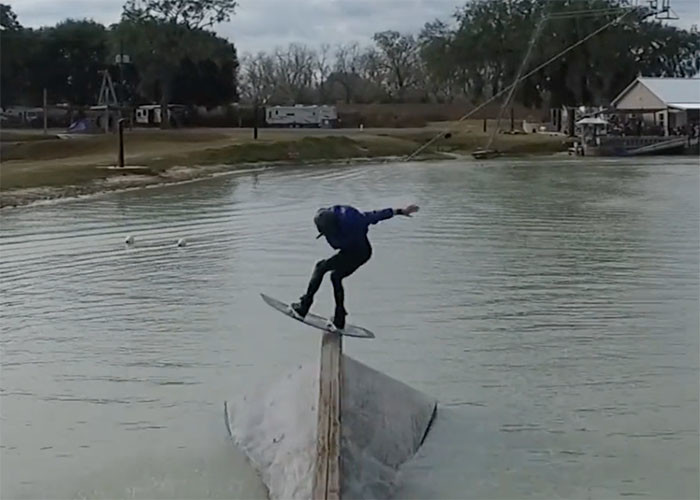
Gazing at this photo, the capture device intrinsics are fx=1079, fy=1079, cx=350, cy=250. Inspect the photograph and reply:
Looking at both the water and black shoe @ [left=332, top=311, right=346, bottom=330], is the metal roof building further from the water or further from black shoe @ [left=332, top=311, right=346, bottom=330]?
black shoe @ [left=332, top=311, right=346, bottom=330]

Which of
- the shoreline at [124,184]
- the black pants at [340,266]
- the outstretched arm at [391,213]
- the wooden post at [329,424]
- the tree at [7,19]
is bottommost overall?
the wooden post at [329,424]

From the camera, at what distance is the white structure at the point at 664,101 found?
193ft

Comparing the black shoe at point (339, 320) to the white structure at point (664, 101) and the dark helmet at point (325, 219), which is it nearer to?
the dark helmet at point (325, 219)

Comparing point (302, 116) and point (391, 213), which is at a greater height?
point (302, 116)

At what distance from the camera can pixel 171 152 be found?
43406 mm

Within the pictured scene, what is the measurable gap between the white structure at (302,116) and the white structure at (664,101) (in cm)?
1880

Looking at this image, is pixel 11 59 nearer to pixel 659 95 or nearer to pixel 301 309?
pixel 659 95

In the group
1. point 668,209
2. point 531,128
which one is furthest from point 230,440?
point 531,128

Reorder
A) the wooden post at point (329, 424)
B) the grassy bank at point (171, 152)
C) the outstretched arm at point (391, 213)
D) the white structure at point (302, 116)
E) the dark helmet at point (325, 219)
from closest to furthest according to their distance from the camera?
the wooden post at point (329, 424) → the outstretched arm at point (391, 213) → the dark helmet at point (325, 219) → the grassy bank at point (171, 152) → the white structure at point (302, 116)

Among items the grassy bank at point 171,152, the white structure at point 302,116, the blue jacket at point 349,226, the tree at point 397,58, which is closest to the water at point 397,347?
the blue jacket at point 349,226

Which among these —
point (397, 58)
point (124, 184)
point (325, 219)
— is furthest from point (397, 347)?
point (397, 58)

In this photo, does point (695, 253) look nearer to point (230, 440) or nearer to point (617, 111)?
point (230, 440)

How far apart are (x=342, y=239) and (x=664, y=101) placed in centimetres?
5523

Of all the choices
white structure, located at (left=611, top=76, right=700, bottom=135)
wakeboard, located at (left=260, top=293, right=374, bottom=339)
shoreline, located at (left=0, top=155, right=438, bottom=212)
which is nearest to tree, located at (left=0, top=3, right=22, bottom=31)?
shoreline, located at (left=0, top=155, right=438, bottom=212)
